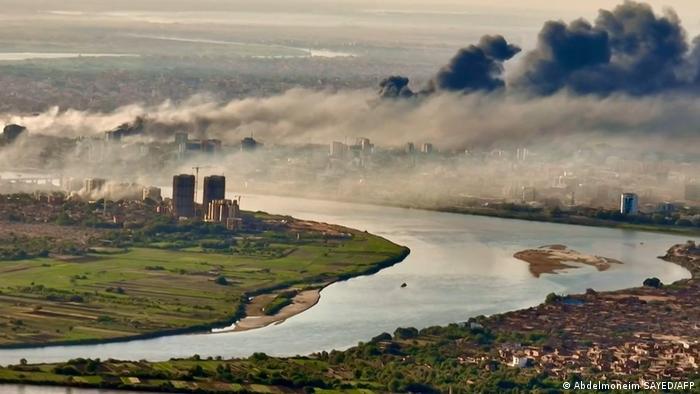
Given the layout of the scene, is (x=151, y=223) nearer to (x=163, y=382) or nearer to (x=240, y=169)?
(x=240, y=169)

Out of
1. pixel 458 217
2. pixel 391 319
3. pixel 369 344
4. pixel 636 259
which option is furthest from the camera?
pixel 458 217

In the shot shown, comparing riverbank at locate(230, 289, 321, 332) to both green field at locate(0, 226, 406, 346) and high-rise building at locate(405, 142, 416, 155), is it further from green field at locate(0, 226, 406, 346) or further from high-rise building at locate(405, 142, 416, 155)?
high-rise building at locate(405, 142, 416, 155)

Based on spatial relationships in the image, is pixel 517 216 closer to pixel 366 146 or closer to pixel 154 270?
pixel 366 146

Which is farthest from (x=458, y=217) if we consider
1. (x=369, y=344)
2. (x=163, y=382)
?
(x=163, y=382)

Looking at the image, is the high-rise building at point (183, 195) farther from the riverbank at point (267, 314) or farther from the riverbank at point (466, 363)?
the riverbank at point (466, 363)

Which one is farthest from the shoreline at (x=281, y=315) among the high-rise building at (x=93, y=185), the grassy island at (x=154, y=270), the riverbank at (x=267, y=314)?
the high-rise building at (x=93, y=185)

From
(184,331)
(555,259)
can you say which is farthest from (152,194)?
(184,331)
